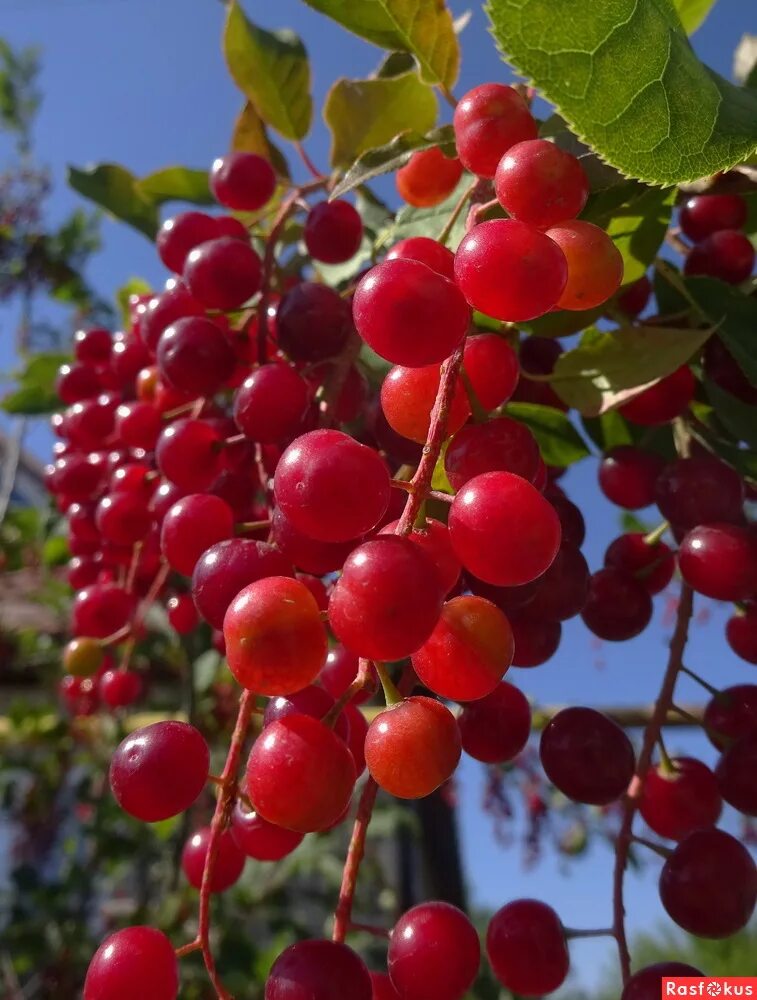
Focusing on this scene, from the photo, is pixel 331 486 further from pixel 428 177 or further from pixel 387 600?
pixel 428 177

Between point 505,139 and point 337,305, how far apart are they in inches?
5.7

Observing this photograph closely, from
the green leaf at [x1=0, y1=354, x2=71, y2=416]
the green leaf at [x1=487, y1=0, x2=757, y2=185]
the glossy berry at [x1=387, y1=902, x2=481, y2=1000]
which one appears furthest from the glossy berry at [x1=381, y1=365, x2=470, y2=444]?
the green leaf at [x1=0, y1=354, x2=71, y2=416]

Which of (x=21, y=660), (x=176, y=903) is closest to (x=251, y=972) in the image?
(x=176, y=903)

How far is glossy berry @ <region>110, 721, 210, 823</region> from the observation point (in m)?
0.35

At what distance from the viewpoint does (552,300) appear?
1.16 feet

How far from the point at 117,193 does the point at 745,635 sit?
0.73m

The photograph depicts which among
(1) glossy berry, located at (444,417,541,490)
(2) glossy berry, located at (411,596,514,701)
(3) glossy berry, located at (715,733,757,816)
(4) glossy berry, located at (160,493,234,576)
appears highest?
(1) glossy berry, located at (444,417,541,490)

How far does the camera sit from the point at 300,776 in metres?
0.31

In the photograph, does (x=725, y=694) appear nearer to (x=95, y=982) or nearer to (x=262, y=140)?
(x=95, y=982)

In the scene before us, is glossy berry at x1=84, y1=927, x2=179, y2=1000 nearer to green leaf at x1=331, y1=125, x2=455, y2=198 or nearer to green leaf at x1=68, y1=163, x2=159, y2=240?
green leaf at x1=331, y1=125, x2=455, y2=198

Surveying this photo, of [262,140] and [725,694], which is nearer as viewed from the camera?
[725,694]

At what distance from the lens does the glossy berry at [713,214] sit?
62cm

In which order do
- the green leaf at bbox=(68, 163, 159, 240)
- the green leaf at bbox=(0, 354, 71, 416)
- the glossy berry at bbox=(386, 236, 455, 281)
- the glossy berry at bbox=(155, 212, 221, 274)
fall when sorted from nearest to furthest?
1. the glossy berry at bbox=(386, 236, 455, 281)
2. the glossy berry at bbox=(155, 212, 221, 274)
3. the green leaf at bbox=(68, 163, 159, 240)
4. the green leaf at bbox=(0, 354, 71, 416)

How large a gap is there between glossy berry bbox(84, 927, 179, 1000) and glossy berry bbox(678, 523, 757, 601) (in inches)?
12.7
